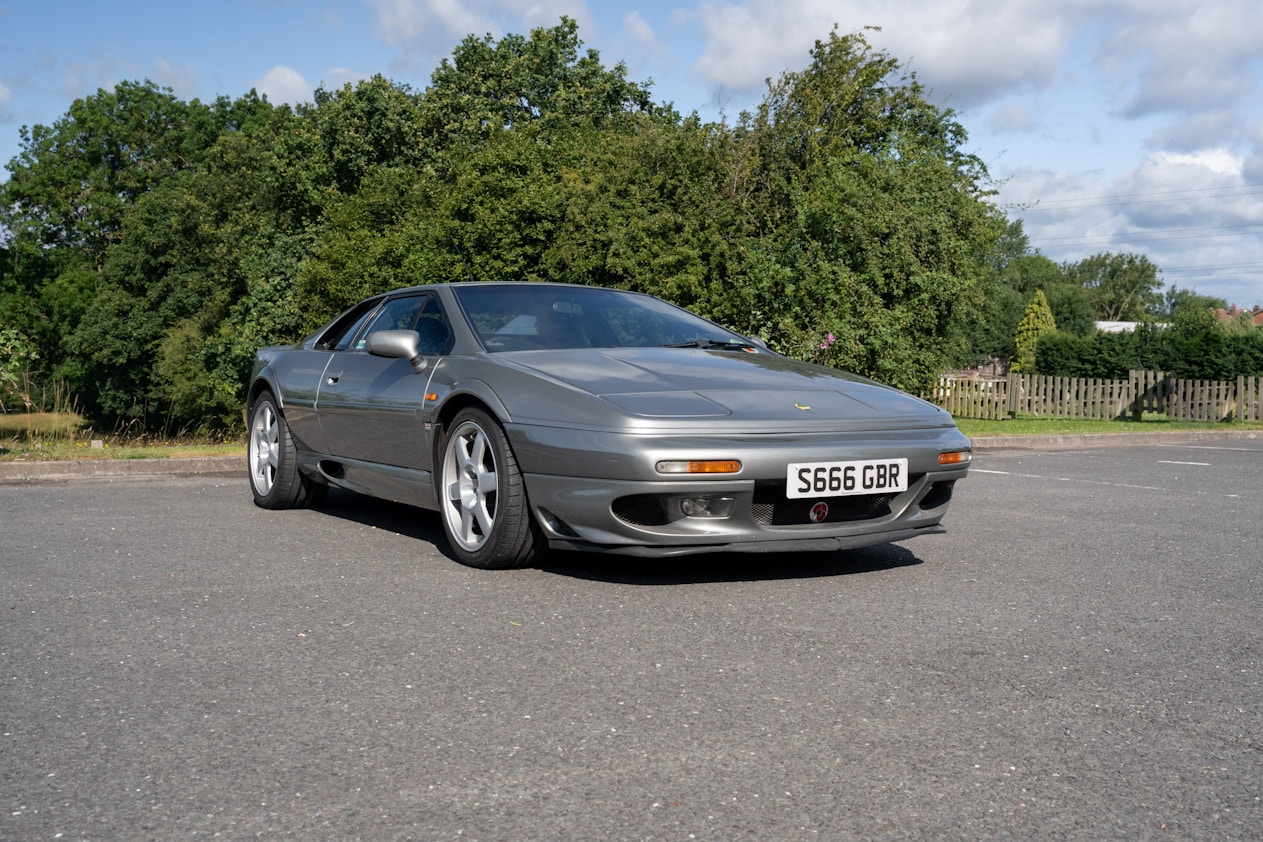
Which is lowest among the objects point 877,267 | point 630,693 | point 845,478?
point 630,693

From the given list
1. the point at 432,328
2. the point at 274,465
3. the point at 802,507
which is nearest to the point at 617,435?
the point at 802,507

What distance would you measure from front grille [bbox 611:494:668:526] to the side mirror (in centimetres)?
166

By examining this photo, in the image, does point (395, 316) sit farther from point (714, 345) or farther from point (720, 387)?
point (720, 387)

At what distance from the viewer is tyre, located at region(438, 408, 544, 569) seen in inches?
209

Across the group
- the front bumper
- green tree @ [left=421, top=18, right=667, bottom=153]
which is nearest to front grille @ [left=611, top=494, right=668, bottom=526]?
the front bumper

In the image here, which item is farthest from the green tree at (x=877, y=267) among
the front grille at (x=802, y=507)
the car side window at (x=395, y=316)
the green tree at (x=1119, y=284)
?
the green tree at (x=1119, y=284)

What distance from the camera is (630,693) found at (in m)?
3.47

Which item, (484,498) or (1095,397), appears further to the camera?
(1095,397)

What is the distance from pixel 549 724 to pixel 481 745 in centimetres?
23

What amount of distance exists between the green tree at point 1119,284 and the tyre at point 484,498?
128 metres

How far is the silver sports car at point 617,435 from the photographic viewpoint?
16.1 feet

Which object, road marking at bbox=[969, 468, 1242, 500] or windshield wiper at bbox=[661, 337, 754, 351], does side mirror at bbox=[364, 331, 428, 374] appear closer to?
windshield wiper at bbox=[661, 337, 754, 351]

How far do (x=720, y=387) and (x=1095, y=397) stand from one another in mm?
26787

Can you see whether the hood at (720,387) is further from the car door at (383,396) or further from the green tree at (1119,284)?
the green tree at (1119,284)
